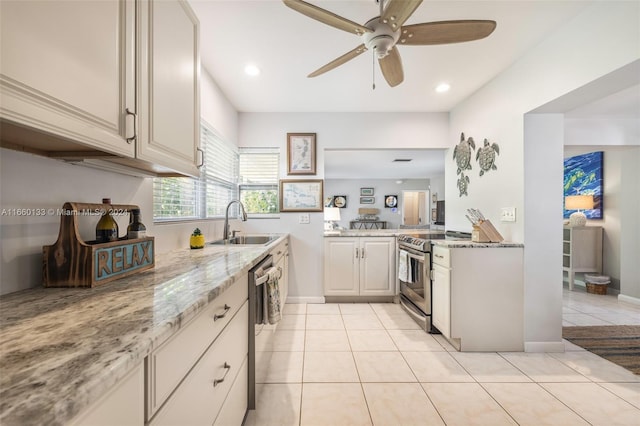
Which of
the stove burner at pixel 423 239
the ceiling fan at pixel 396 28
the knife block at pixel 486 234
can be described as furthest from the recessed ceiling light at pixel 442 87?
the stove burner at pixel 423 239

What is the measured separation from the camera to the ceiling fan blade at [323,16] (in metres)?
1.34

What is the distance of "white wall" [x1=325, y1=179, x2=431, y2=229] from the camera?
9.52 m

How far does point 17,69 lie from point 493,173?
3099 millimetres

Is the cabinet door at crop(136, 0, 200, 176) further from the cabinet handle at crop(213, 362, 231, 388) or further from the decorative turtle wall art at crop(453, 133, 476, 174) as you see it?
the decorative turtle wall art at crop(453, 133, 476, 174)

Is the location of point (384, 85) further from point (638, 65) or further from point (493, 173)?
point (638, 65)

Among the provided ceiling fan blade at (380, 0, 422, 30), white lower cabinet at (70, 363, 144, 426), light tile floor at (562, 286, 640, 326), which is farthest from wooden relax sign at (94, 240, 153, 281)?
light tile floor at (562, 286, 640, 326)

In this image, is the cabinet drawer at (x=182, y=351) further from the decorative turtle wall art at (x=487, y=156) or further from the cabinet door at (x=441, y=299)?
the decorative turtle wall art at (x=487, y=156)

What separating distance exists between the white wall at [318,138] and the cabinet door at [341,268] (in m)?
0.10

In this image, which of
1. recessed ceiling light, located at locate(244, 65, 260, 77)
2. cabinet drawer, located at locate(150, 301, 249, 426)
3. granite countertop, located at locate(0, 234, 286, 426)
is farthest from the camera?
recessed ceiling light, located at locate(244, 65, 260, 77)

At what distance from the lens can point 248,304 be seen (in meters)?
1.51

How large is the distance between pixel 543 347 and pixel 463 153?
2.03 m

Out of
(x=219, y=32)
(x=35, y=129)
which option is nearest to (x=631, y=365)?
(x=35, y=129)

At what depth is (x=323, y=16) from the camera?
1.41 metres

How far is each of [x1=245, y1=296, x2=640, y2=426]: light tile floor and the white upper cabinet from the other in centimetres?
148
